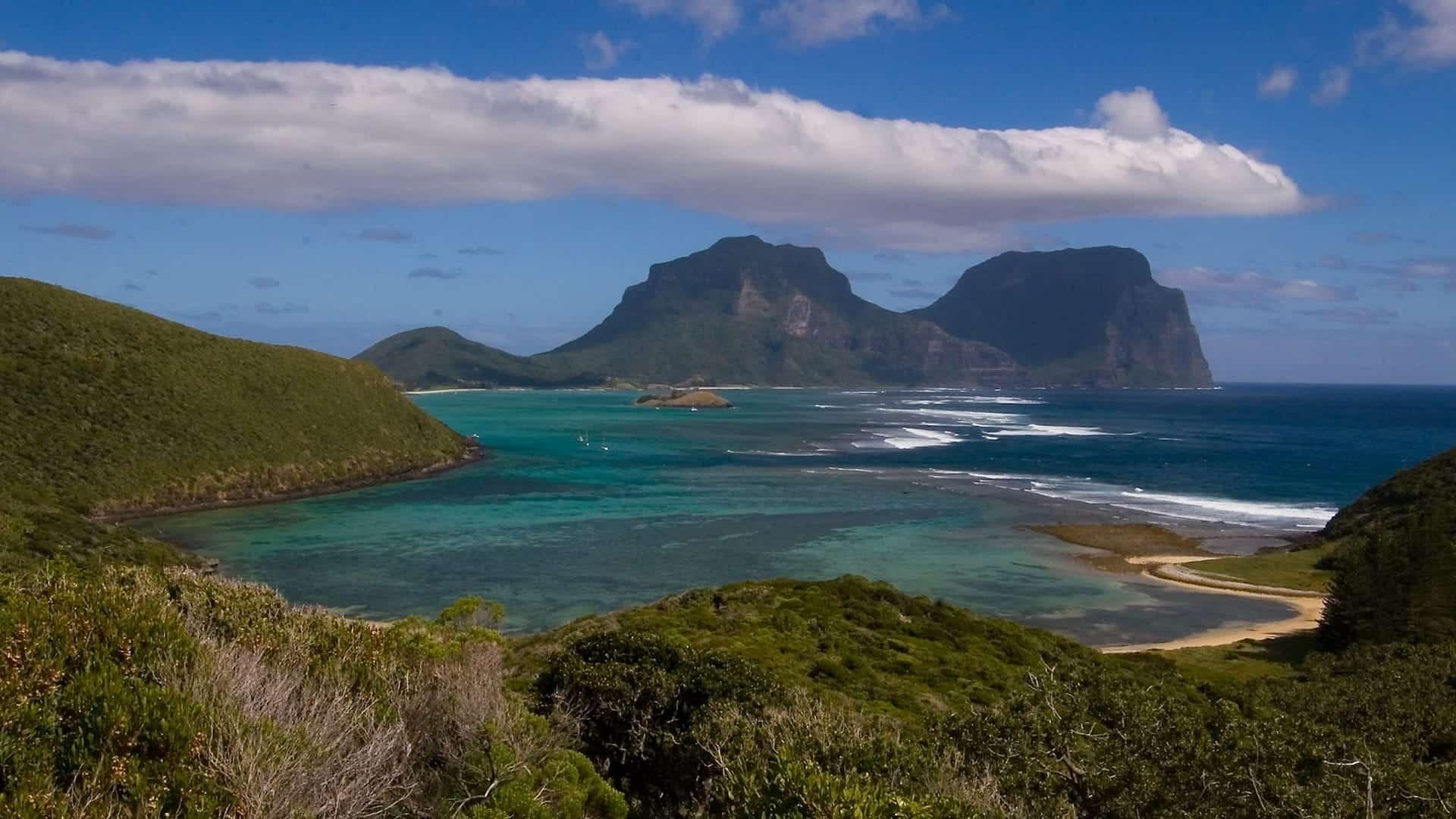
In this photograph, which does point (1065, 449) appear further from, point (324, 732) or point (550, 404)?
point (550, 404)

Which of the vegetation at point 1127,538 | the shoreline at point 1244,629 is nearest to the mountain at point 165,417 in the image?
the shoreline at point 1244,629

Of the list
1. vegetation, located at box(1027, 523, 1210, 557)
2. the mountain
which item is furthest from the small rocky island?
vegetation, located at box(1027, 523, 1210, 557)

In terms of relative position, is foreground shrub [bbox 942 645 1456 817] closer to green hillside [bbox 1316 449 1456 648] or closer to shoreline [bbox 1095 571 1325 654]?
shoreline [bbox 1095 571 1325 654]

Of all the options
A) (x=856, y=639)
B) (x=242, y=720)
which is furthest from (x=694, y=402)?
(x=242, y=720)

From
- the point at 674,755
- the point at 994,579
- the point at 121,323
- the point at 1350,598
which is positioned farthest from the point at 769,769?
the point at 121,323

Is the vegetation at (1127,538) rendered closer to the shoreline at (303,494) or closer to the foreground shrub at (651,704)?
the foreground shrub at (651,704)

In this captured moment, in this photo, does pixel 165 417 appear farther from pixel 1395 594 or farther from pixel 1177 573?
pixel 1395 594
